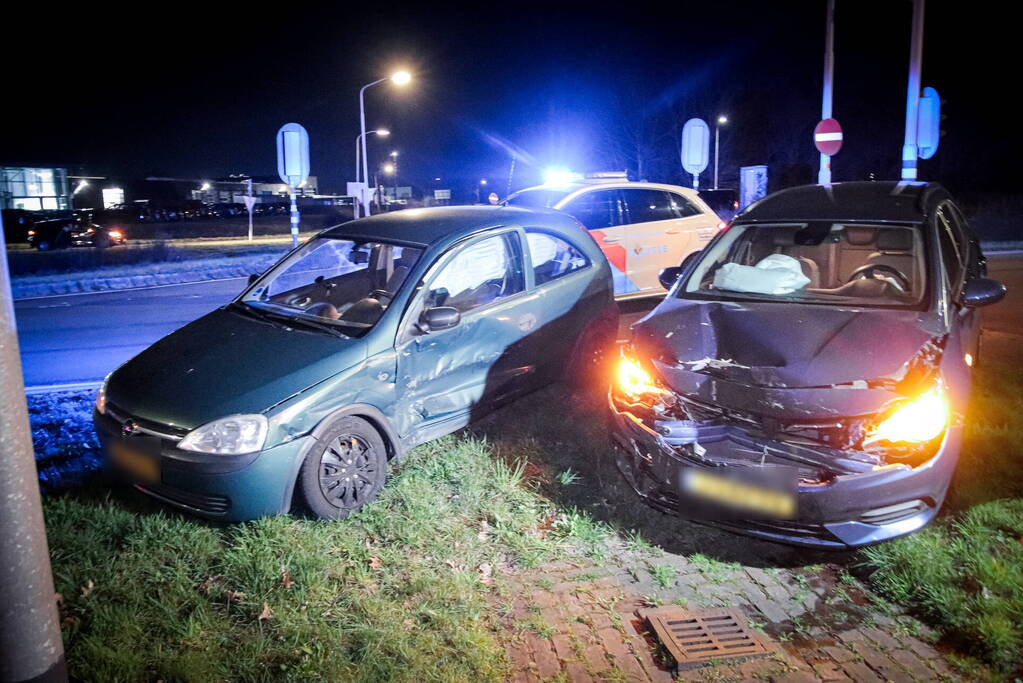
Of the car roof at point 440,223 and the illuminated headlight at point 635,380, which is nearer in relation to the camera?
the illuminated headlight at point 635,380

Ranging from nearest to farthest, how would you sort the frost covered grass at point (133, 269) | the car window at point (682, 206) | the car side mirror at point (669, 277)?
the car side mirror at point (669, 277)
the car window at point (682, 206)
the frost covered grass at point (133, 269)

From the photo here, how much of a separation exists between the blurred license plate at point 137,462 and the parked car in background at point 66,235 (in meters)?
28.4

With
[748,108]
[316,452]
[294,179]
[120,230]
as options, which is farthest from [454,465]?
[748,108]

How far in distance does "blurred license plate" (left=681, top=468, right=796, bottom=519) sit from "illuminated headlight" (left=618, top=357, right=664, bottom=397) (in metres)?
0.53

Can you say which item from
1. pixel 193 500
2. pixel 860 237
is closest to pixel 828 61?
pixel 860 237

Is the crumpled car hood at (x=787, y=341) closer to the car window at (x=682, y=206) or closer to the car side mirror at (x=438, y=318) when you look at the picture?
the car side mirror at (x=438, y=318)

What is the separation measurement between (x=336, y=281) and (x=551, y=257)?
1.71 metres

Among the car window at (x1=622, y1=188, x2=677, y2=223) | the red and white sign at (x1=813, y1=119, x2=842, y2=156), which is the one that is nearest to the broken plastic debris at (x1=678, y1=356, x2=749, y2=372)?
the car window at (x1=622, y1=188, x2=677, y2=223)

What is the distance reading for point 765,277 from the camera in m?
5.13

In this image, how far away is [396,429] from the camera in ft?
15.1

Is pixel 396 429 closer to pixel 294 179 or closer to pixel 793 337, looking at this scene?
pixel 793 337

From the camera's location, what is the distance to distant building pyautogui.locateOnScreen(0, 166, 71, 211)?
53062 mm

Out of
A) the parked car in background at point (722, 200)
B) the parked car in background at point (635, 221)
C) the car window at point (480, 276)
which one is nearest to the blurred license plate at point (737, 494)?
the car window at point (480, 276)

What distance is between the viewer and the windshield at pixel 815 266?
4.76 meters
